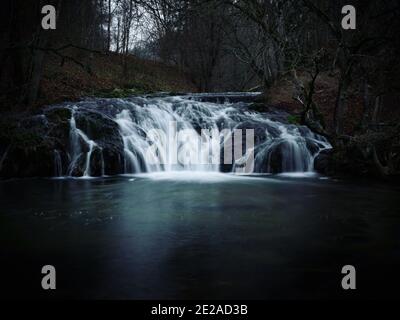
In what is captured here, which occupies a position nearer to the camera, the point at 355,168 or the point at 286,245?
the point at 286,245

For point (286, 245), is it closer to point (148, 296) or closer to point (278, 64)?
point (148, 296)

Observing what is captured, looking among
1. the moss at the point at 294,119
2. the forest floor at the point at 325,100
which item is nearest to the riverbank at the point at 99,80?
the moss at the point at 294,119

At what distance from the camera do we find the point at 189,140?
14.7 metres

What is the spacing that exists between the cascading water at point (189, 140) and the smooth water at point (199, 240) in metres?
2.83

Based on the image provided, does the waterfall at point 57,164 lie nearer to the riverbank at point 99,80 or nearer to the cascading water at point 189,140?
the cascading water at point 189,140

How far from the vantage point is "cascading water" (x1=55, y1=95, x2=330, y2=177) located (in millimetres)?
13023

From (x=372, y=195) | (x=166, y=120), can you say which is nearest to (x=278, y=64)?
(x=166, y=120)

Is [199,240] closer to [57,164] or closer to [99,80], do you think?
[57,164]

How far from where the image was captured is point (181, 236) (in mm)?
6102

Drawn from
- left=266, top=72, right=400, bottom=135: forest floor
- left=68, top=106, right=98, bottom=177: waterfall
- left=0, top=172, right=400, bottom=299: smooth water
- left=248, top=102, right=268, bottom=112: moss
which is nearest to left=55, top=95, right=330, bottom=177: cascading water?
left=68, top=106, right=98, bottom=177: waterfall

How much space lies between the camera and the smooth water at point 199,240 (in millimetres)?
4305

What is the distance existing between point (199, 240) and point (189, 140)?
897 centimetres

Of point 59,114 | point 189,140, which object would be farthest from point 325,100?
point 59,114

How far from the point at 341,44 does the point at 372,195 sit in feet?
11.4
